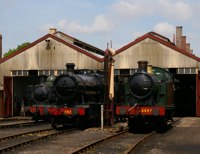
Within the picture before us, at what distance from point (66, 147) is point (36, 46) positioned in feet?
72.7

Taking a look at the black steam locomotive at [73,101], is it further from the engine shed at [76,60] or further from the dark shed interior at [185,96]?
the dark shed interior at [185,96]

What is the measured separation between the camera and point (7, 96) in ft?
116

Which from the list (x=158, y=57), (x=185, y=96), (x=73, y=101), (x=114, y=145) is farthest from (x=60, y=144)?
(x=185, y=96)

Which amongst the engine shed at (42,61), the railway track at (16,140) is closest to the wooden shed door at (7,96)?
the engine shed at (42,61)

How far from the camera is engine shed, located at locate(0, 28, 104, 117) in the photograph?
3394cm

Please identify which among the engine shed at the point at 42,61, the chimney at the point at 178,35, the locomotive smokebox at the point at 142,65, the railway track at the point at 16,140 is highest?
the chimney at the point at 178,35

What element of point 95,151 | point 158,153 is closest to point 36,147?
point 95,151

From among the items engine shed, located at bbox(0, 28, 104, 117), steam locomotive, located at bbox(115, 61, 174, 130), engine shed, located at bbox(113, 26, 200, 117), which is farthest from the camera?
engine shed, located at bbox(0, 28, 104, 117)

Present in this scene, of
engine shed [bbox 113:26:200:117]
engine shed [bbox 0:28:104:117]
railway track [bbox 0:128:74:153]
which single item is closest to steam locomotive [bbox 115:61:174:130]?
railway track [bbox 0:128:74:153]

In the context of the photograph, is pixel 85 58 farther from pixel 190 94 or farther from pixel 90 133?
pixel 90 133

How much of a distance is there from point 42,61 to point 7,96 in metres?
4.16

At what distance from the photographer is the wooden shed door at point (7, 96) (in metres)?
35.0

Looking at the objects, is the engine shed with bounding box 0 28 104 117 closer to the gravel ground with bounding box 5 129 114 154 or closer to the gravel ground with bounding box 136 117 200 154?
the gravel ground with bounding box 5 129 114 154

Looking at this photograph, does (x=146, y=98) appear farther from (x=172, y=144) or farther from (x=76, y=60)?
(x=76, y=60)
